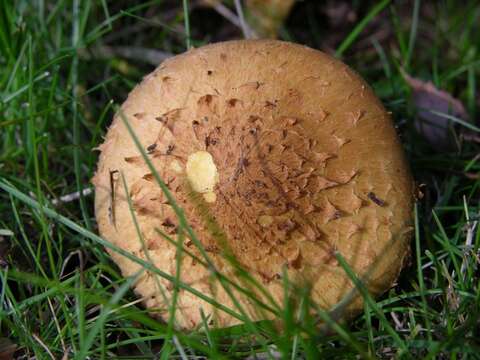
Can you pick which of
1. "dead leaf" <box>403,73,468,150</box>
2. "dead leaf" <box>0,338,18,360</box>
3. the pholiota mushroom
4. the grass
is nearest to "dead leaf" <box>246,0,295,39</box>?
the grass

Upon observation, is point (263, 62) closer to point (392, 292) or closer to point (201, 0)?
point (392, 292)

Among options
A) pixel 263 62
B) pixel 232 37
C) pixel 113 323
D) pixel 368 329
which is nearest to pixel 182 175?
pixel 263 62

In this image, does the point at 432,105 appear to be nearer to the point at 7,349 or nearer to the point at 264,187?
the point at 264,187

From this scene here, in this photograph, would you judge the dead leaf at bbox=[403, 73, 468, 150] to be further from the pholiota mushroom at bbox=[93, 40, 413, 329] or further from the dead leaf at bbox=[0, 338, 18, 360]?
the dead leaf at bbox=[0, 338, 18, 360]

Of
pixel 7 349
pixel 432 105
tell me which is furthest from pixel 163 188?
pixel 432 105

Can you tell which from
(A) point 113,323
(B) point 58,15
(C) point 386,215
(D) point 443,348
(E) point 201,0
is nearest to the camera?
(D) point 443,348
